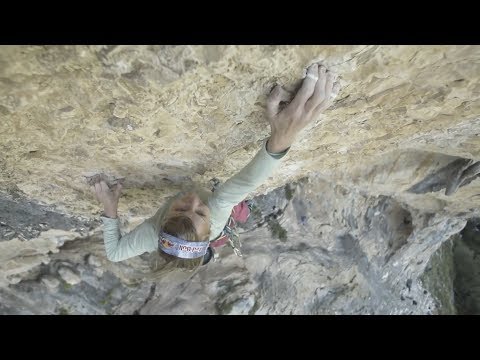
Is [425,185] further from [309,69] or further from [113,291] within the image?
[113,291]

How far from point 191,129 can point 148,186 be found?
77 centimetres

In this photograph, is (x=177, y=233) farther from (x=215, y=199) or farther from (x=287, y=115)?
(x=287, y=115)

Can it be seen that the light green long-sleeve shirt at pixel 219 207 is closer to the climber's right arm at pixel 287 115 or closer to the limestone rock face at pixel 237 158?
the climber's right arm at pixel 287 115

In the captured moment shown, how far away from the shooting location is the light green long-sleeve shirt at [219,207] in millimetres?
1697

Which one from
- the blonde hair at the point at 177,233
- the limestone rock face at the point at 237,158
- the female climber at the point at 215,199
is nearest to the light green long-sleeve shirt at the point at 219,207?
the female climber at the point at 215,199

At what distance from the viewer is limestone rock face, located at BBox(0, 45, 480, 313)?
4.54 feet

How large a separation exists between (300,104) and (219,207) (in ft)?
2.33

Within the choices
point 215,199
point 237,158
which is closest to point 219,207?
point 215,199

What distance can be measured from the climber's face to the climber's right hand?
49 centimetres

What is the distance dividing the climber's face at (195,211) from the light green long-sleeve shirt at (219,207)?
8 centimetres

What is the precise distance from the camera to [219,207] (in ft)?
6.47

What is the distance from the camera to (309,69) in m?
1.44

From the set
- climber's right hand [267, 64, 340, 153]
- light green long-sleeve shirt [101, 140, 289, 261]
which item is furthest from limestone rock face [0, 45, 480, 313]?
light green long-sleeve shirt [101, 140, 289, 261]
